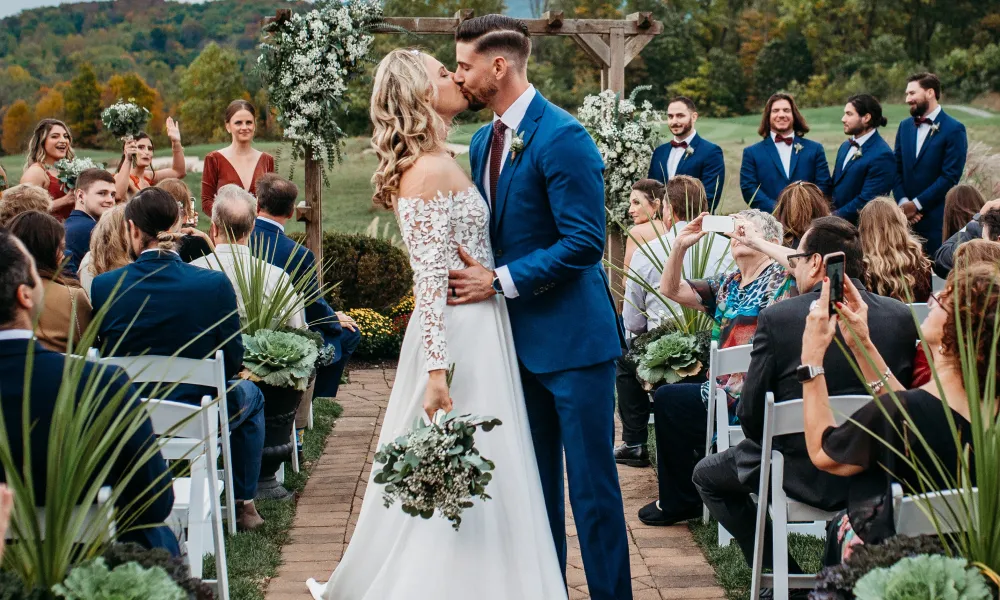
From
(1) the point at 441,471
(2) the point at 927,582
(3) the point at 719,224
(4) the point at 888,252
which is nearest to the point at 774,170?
(4) the point at 888,252

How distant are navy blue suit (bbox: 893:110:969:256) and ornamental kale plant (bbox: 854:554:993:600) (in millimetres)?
6974

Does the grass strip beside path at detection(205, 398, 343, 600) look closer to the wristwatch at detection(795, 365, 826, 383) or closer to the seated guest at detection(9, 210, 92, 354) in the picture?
the seated guest at detection(9, 210, 92, 354)

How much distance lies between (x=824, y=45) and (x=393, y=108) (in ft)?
81.1

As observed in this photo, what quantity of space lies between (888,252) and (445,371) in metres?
2.25

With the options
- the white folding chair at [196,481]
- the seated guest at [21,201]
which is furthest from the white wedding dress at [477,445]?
the seated guest at [21,201]

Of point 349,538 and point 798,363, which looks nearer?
point 798,363

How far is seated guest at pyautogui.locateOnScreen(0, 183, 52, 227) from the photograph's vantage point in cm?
551

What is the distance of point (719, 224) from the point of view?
13.5ft

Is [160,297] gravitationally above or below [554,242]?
below

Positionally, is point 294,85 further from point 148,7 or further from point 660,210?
point 148,7

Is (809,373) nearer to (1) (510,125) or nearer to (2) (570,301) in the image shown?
(2) (570,301)

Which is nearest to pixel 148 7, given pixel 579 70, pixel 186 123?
pixel 186 123

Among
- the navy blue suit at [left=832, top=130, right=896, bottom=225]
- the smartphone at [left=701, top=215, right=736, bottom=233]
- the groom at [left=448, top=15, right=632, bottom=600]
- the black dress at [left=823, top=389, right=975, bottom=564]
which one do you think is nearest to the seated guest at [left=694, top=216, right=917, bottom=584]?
the smartphone at [left=701, top=215, right=736, bottom=233]

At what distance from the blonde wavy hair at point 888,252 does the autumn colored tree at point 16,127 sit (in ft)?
54.8
